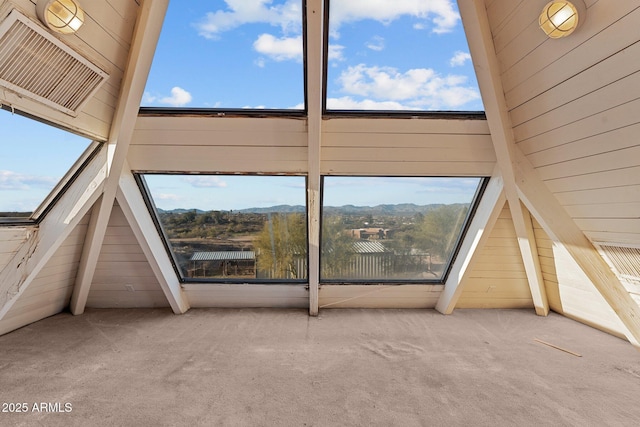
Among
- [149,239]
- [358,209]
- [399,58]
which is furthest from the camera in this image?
[358,209]

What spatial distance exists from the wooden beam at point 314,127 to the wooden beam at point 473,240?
1255 millimetres

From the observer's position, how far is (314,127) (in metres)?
1.87

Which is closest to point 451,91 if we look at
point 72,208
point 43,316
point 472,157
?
point 472,157

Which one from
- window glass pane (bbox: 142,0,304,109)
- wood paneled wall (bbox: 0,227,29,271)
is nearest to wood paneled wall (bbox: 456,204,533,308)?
window glass pane (bbox: 142,0,304,109)

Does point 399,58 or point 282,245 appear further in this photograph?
point 282,245

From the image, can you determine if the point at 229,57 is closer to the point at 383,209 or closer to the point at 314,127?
the point at 314,127

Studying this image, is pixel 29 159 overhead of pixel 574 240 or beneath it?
overhead

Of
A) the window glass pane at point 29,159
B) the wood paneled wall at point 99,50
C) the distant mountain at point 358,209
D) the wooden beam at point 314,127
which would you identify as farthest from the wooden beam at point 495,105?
the window glass pane at point 29,159

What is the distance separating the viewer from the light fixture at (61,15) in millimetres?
1192

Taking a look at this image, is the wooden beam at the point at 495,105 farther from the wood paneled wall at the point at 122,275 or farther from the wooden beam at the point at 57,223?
the wood paneled wall at the point at 122,275

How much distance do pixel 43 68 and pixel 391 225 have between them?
2.42m

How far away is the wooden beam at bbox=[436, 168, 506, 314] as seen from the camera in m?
2.28

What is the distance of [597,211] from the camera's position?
68.9 inches

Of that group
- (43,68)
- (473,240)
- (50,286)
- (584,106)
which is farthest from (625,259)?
(50,286)
